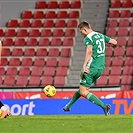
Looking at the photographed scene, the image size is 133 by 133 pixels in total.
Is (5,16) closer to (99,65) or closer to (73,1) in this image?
(73,1)

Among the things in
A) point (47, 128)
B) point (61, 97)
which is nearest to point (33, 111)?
point (61, 97)

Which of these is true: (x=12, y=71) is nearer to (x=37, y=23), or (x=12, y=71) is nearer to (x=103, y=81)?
(x=37, y=23)

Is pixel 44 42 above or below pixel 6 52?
above

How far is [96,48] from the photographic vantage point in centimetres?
1178

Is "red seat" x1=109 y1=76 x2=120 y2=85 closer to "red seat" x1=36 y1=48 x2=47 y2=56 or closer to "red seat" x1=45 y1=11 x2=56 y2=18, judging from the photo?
"red seat" x1=36 y1=48 x2=47 y2=56

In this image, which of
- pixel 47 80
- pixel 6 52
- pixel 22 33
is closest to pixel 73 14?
pixel 22 33

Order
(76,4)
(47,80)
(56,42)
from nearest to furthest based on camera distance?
(47,80) < (56,42) < (76,4)

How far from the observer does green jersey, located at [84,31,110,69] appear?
38.5 ft

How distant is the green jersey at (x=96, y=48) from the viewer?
38.5 ft

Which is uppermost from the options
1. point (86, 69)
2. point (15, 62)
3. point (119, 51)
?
point (119, 51)

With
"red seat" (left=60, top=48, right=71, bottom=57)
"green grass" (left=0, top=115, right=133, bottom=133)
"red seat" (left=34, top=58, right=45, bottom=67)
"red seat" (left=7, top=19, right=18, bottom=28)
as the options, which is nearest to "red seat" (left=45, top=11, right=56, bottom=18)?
"red seat" (left=7, top=19, right=18, bottom=28)

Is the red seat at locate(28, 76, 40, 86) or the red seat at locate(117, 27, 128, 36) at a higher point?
the red seat at locate(117, 27, 128, 36)

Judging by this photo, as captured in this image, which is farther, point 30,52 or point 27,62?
point 30,52

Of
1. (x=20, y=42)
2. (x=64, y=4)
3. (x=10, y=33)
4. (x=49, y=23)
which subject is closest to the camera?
(x=20, y=42)
